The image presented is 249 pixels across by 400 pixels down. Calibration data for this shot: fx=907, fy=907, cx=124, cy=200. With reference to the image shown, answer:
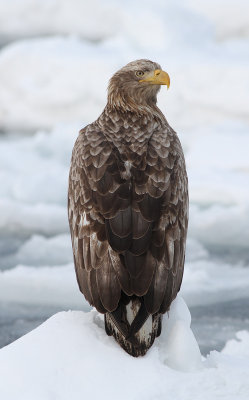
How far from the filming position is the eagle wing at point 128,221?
4.04m

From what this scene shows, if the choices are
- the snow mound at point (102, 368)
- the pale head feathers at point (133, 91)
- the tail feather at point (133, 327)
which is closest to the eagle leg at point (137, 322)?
the tail feather at point (133, 327)

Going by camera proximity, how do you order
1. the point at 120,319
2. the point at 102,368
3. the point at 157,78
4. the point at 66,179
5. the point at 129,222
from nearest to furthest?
1. the point at 102,368
2. the point at 120,319
3. the point at 129,222
4. the point at 157,78
5. the point at 66,179

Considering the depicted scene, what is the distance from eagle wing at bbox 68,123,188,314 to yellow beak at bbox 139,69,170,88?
42cm

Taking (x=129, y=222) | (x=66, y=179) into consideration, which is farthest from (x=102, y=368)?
(x=66, y=179)

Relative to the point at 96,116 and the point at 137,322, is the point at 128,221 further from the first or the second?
the point at 96,116

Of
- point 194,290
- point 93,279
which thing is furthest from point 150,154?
point 194,290

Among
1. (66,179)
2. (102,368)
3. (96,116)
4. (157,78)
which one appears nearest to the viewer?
(102,368)

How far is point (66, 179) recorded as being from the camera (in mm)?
9805

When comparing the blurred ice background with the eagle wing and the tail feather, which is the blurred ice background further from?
the tail feather

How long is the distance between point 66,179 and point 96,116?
2.03m

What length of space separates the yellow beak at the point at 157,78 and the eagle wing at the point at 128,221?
42 centimetres

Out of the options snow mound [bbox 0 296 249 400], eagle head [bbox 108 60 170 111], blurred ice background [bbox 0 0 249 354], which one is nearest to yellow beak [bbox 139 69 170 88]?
eagle head [bbox 108 60 170 111]

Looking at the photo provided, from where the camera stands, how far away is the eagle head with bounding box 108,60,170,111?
5031mm

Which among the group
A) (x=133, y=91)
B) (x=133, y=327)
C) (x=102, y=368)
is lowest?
(x=102, y=368)
